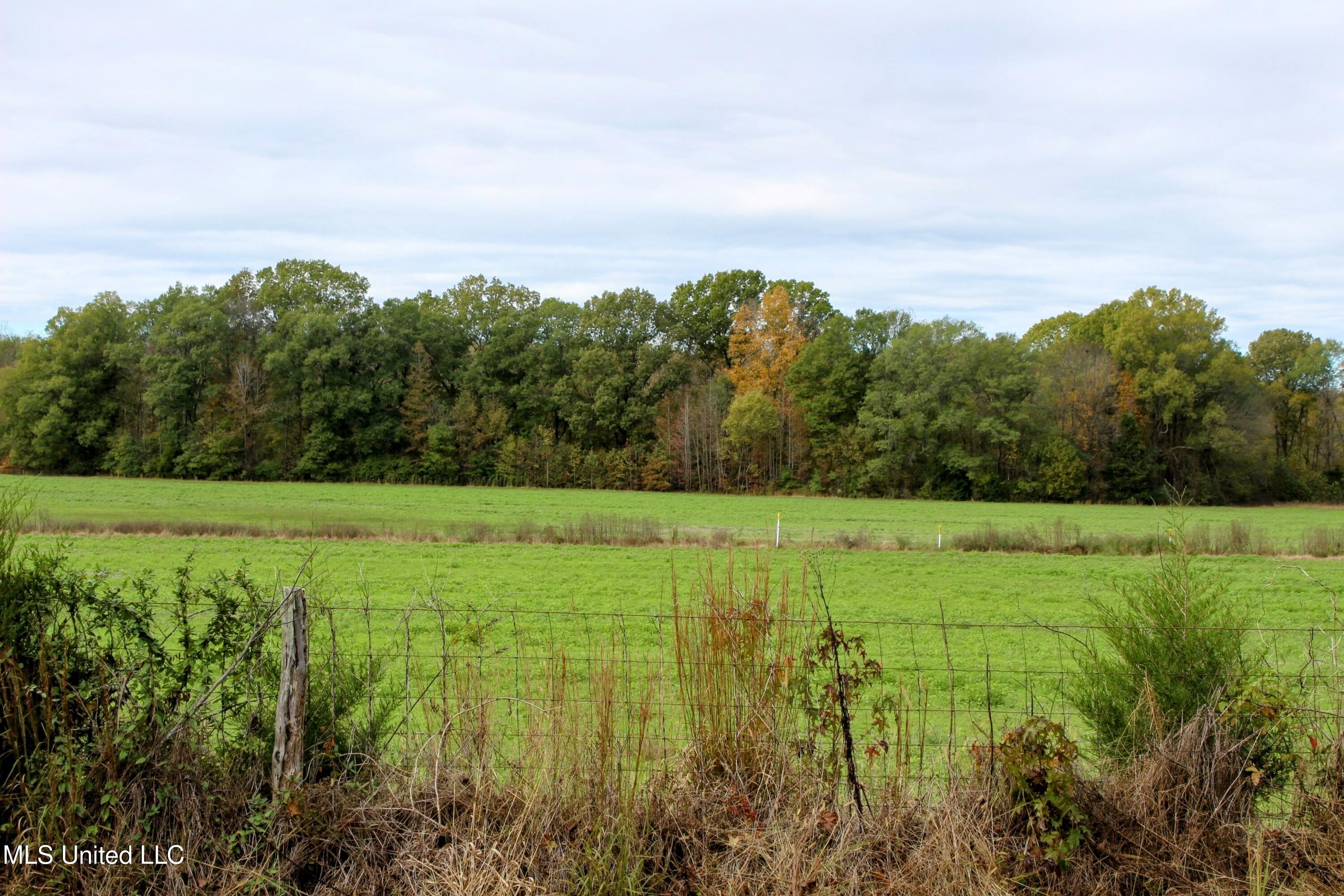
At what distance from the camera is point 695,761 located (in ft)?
14.6

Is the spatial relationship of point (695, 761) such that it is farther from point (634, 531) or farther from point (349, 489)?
point (349, 489)

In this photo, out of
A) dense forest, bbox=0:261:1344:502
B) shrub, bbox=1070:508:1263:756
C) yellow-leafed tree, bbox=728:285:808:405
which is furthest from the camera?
yellow-leafed tree, bbox=728:285:808:405

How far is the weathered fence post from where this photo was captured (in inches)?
163

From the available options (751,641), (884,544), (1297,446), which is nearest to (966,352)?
(1297,446)

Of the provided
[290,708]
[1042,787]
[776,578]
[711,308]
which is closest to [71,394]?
[711,308]

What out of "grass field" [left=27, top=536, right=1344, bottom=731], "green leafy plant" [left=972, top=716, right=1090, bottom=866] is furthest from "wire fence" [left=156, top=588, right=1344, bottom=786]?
"grass field" [left=27, top=536, right=1344, bottom=731]

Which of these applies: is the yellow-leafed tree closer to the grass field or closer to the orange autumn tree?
the orange autumn tree

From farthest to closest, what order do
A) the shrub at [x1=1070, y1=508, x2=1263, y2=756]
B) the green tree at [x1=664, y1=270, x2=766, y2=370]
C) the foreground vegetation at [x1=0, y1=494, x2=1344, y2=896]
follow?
the green tree at [x1=664, y1=270, x2=766, y2=370], the shrub at [x1=1070, y1=508, x2=1263, y2=756], the foreground vegetation at [x1=0, y1=494, x2=1344, y2=896]

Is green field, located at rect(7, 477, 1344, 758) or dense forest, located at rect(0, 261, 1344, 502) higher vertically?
dense forest, located at rect(0, 261, 1344, 502)

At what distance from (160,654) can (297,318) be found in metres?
70.6

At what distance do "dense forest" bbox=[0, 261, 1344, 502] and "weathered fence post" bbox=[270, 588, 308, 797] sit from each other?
6153 cm

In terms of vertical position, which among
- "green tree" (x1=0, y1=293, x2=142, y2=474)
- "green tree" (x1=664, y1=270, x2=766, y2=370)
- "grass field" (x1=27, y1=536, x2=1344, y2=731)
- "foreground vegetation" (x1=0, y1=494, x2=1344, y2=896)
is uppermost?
"green tree" (x1=664, y1=270, x2=766, y2=370)

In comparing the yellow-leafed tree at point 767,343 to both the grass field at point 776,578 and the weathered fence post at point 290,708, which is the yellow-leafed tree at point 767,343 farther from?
the weathered fence post at point 290,708

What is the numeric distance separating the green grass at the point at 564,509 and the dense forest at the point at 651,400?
4.16 meters
